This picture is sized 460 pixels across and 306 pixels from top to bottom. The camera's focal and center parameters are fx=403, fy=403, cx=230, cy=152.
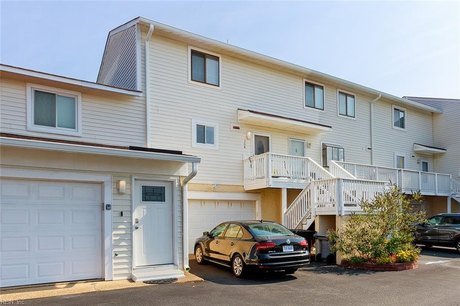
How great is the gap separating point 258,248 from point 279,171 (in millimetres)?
5615

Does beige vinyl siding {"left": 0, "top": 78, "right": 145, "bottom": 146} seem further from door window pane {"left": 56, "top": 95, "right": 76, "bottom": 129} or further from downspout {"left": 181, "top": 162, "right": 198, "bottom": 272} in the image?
downspout {"left": 181, "top": 162, "right": 198, "bottom": 272}

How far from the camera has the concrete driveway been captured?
314 inches

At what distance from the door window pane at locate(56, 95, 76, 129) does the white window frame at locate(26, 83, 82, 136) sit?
0.11 m

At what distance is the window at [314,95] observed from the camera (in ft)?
61.8

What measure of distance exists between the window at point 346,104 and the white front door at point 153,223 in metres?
12.1

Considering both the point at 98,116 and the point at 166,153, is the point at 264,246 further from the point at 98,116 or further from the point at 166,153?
the point at 98,116

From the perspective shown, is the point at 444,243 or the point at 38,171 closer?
the point at 38,171

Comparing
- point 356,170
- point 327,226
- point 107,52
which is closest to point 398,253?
point 327,226

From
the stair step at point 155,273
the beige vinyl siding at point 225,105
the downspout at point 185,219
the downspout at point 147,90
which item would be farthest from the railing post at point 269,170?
the stair step at point 155,273

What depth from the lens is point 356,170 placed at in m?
18.4

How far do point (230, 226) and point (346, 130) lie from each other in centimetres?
1122

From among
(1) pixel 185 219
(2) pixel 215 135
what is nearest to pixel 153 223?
(1) pixel 185 219

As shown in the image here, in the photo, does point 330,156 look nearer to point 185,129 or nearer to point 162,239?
point 185,129

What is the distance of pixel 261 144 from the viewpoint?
16766 millimetres
